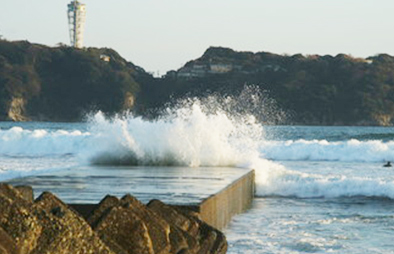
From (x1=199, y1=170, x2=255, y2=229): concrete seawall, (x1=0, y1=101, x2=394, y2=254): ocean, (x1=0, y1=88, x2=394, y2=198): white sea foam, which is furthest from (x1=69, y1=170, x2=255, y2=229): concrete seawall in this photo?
(x1=0, y1=88, x2=394, y2=198): white sea foam

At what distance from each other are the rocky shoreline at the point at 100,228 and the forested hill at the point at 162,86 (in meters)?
108

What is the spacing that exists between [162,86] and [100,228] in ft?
392

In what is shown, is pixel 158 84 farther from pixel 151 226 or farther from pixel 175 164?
pixel 151 226

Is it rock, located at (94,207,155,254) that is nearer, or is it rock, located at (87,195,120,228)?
rock, located at (94,207,155,254)

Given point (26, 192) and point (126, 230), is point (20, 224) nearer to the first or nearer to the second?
point (126, 230)

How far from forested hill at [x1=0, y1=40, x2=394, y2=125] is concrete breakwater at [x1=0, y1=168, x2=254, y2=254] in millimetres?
107401

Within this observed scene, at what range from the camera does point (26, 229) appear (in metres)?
5.54

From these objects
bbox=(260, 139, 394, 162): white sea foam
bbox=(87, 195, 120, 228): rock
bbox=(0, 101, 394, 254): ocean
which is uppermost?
bbox=(87, 195, 120, 228): rock

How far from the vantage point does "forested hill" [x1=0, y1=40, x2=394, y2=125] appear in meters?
118

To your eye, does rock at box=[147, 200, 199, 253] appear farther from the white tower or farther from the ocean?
the white tower

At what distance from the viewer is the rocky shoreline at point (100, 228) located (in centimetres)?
556

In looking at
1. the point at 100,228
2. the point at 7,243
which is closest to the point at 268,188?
the point at 100,228

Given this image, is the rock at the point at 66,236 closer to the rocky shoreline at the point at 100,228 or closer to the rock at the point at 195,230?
the rocky shoreline at the point at 100,228

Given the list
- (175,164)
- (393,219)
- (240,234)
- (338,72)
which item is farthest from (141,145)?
(338,72)
